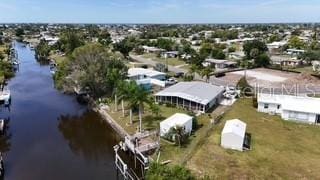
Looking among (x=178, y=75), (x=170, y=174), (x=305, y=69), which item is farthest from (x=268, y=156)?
(x=305, y=69)

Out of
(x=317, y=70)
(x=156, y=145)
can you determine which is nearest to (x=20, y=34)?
(x=317, y=70)

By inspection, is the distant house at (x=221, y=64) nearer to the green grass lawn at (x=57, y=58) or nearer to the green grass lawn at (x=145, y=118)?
the green grass lawn at (x=145, y=118)

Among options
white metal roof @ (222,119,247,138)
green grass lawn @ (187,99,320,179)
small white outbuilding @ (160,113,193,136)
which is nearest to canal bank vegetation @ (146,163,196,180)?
green grass lawn @ (187,99,320,179)

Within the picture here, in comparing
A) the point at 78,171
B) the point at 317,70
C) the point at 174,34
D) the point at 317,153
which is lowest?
the point at 78,171

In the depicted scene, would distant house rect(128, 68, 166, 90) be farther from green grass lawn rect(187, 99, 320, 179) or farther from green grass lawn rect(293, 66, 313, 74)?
green grass lawn rect(293, 66, 313, 74)

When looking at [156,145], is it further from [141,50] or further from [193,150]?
[141,50]
